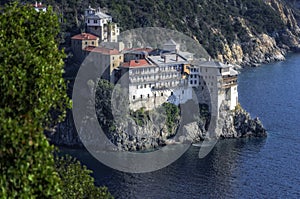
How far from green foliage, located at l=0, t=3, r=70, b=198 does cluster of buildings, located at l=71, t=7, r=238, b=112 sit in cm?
3813

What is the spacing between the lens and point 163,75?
51375 mm

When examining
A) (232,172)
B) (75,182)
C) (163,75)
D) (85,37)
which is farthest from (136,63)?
(75,182)

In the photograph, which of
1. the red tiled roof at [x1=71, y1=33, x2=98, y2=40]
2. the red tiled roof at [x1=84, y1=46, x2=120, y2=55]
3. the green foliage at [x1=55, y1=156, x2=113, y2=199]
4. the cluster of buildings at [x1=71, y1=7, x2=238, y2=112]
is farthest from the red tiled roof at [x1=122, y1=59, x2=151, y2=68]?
the green foliage at [x1=55, y1=156, x2=113, y2=199]

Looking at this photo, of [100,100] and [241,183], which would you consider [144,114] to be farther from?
[241,183]

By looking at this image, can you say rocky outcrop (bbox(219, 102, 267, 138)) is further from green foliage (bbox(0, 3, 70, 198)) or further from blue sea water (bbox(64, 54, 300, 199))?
green foliage (bbox(0, 3, 70, 198))

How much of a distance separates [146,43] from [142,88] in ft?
69.5

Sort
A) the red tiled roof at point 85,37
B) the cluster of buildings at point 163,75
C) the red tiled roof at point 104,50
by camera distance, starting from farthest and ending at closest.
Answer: the red tiled roof at point 85,37
the red tiled roof at point 104,50
the cluster of buildings at point 163,75

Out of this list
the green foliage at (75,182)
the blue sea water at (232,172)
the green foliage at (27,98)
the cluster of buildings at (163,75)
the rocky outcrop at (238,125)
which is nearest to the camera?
the green foliage at (27,98)

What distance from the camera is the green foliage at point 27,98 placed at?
962 cm

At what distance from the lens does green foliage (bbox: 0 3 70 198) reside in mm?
9617

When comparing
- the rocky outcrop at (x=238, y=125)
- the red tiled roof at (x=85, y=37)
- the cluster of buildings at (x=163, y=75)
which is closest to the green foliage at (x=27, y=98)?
the cluster of buildings at (x=163, y=75)

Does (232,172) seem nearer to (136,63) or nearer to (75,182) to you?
(136,63)

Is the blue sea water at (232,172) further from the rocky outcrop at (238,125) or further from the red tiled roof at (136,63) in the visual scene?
the red tiled roof at (136,63)

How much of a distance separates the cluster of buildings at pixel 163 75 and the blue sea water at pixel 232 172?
4.71 m
